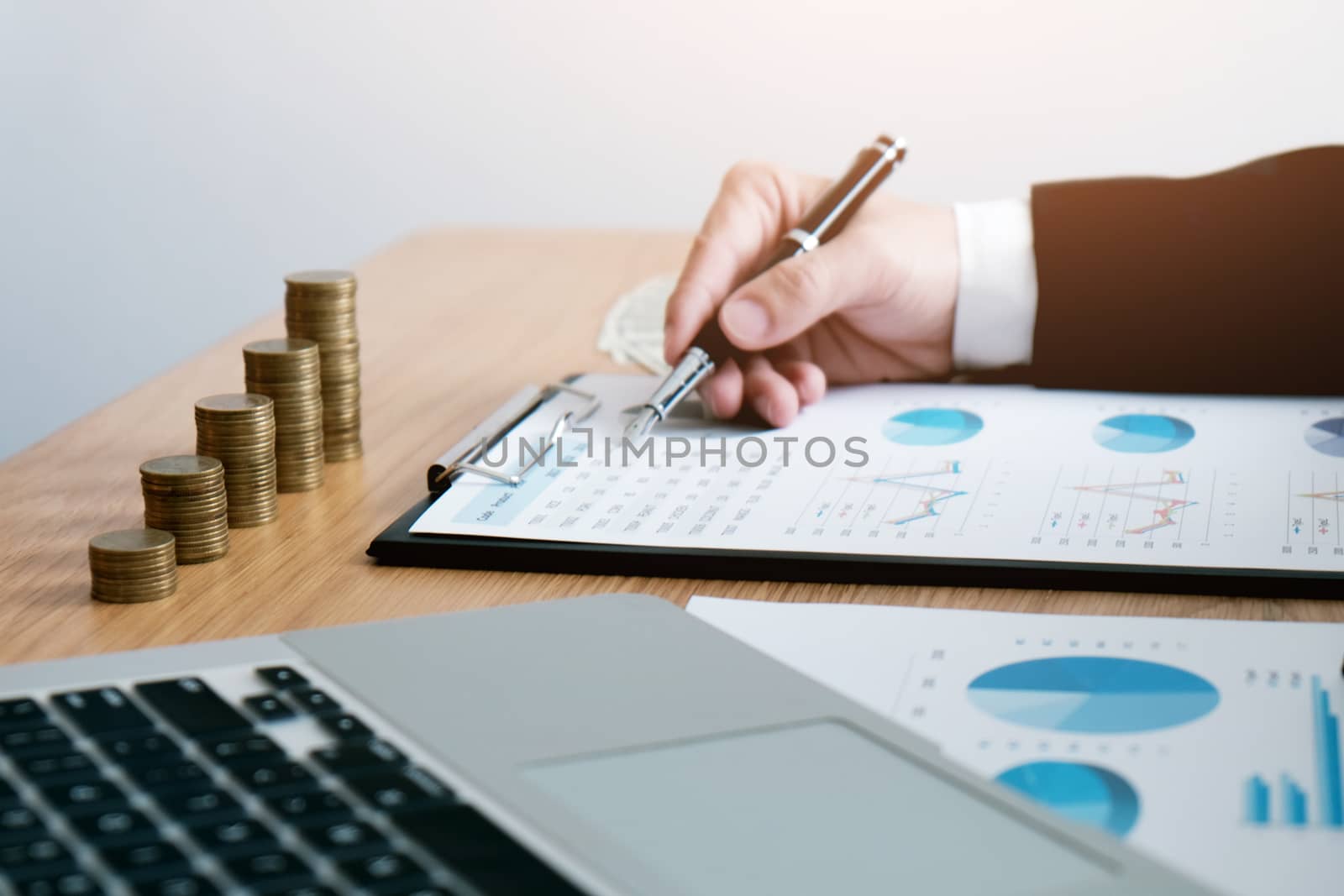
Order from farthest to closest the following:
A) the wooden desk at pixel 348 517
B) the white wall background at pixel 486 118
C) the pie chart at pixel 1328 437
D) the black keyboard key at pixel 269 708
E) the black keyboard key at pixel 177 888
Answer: the white wall background at pixel 486 118 < the pie chart at pixel 1328 437 < the wooden desk at pixel 348 517 < the black keyboard key at pixel 269 708 < the black keyboard key at pixel 177 888

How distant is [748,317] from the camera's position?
0.94m

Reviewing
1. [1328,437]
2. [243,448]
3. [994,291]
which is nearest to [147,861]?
[243,448]

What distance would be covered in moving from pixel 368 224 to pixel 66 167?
66cm

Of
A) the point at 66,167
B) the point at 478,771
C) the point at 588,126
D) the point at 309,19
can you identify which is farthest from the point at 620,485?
the point at 66,167

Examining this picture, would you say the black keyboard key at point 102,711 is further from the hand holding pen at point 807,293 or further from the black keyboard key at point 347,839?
the hand holding pen at point 807,293

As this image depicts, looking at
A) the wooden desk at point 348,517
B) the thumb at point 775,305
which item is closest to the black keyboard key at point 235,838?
the wooden desk at point 348,517

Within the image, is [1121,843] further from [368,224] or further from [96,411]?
[368,224]

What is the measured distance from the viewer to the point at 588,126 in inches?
111

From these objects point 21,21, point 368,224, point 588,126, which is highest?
point 21,21

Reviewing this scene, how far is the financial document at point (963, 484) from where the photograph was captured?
0.67 meters

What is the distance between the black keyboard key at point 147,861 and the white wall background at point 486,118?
2.49 m

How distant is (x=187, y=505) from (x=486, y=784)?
0.31 meters

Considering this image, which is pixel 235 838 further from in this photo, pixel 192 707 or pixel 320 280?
pixel 320 280

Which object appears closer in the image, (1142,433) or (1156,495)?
(1156,495)
